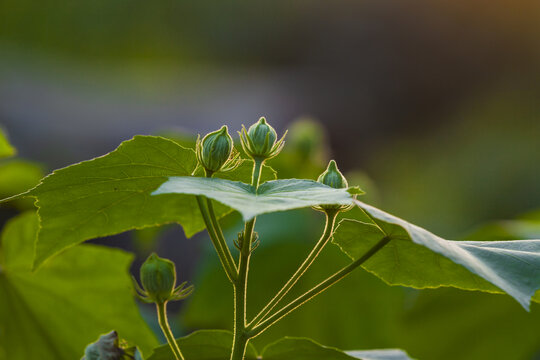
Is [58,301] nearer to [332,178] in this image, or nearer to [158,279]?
[158,279]

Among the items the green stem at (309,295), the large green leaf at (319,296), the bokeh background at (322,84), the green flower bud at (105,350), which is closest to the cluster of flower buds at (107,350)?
the green flower bud at (105,350)

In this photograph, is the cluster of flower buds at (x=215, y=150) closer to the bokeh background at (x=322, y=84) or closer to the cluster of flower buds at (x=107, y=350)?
the cluster of flower buds at (x=107, y=350)

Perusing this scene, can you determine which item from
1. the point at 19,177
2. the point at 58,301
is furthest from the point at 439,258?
the point at 19,177

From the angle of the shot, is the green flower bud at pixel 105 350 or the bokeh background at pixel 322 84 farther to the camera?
the bokeh background at pixel 322 84

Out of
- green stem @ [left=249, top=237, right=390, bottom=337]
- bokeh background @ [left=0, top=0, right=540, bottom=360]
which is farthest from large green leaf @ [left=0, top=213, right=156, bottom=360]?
bokeh background @ [left=0, top=0, right=540, bottom=360]

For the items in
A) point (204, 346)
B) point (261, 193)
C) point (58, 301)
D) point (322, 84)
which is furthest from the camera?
point (322, 84)

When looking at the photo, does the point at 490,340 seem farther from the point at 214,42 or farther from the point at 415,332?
the point at 214,42
